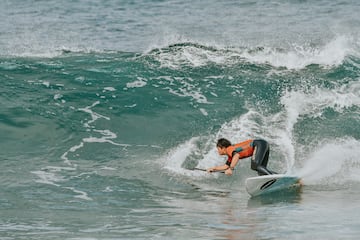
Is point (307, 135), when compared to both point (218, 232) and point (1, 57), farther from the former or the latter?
point (1, 57)

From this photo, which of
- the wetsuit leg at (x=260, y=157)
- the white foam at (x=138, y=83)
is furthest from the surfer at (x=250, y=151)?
the white foam at (x=138, y=83)

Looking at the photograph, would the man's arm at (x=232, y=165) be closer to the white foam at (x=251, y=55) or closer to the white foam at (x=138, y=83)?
the white foam at (x=138, y=83)

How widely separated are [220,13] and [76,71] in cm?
1496

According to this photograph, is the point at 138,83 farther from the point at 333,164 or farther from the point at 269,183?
the point at 269,183

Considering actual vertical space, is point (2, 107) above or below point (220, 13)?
below

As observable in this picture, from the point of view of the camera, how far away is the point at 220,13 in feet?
107

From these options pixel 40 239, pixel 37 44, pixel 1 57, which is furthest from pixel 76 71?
pixel 40 239

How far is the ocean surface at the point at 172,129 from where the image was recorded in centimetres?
887

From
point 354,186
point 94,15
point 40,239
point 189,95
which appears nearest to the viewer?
point 40,239

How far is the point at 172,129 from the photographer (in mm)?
15414

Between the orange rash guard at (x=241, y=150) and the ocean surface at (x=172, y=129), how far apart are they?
2.09ft

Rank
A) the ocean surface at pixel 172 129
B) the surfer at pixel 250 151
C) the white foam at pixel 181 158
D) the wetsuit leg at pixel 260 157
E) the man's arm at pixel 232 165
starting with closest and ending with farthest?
the ocean surface at pixel 172 129, the man's arm at pixel 232 165, the surfer at pixel 250 151, the wetsuit leg at pixel 260 157, the white foam at pixel 181 158

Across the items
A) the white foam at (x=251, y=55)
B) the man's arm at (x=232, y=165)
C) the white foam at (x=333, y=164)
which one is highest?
the white foam at (x=251, y=55)

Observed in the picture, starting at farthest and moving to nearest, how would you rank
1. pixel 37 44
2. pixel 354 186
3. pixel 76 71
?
1. pixel 37 44
2. pixel 76 71
3. pixel 354 186
